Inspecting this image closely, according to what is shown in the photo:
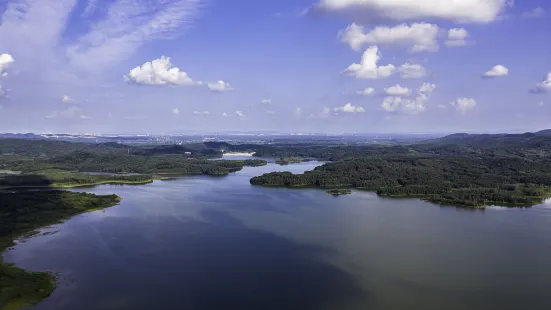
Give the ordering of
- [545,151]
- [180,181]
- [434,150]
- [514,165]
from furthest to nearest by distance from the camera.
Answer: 1. [434,150]
2. [545,151]
3. [514,165]
4. [180,181]

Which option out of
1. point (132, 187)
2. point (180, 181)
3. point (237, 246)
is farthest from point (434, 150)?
point (237, 246)

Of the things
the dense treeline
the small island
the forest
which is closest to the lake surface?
the dense treeline

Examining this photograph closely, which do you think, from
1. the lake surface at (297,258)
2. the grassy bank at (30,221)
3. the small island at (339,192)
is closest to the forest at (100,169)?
the grassy bank at (30,221)

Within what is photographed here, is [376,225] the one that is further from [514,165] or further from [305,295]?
[514,165]

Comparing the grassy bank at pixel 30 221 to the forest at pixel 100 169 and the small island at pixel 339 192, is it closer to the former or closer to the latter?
the forest at pixel 100 169

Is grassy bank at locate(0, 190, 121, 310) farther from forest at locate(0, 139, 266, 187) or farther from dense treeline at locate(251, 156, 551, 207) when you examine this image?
dense treeline at locate(251, 156, 551, 207)

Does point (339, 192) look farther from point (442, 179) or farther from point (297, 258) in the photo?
point (297, 258)

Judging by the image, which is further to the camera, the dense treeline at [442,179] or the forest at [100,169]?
the forest at [100,169]
